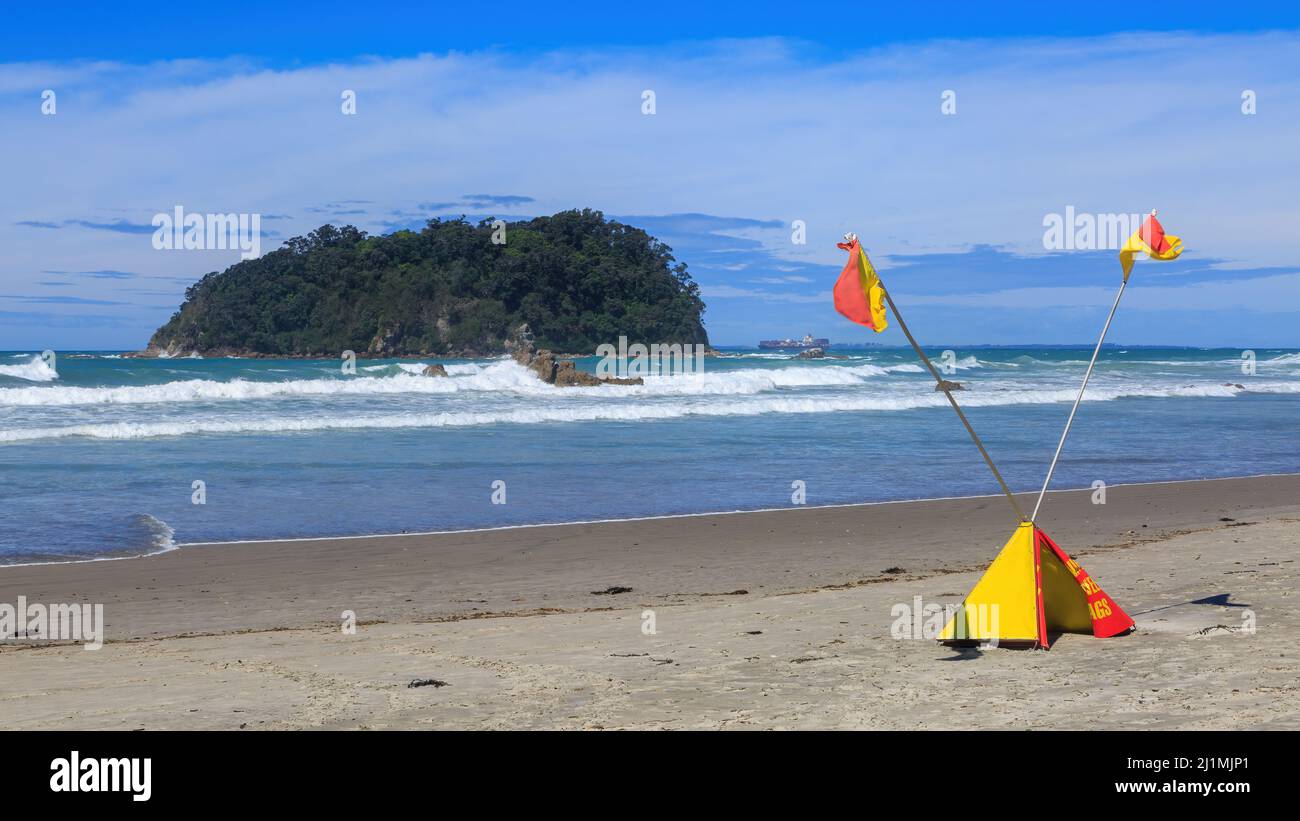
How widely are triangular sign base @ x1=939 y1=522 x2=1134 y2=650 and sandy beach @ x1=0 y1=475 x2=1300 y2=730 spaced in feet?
0.42

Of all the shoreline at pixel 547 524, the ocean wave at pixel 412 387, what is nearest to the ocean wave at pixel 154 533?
the shoreline at pixel 547 524

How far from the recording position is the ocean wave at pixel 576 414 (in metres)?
21.2

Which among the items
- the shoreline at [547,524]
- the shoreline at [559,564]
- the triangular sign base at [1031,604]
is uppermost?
the triangular sign base at [1031,604]

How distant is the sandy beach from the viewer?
4.88 m

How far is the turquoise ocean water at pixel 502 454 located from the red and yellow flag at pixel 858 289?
23.7 feet

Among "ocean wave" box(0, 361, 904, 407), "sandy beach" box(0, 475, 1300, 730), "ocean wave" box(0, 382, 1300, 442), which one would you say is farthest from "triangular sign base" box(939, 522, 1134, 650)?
"ocean wave" box(0, 361, 904, 407)

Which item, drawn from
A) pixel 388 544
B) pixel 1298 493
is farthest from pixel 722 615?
pixel 1298 493

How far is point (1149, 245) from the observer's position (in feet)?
20.1

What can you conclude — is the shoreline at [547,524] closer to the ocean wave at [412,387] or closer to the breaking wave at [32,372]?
the ocean wave at [412,387]

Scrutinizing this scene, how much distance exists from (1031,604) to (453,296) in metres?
87.5

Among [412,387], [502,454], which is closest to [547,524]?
[502,454]

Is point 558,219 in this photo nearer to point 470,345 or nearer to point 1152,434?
point 470,345

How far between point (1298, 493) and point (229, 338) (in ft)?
300

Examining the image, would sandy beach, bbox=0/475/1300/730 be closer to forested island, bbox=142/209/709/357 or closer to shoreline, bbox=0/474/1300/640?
shoreline, bbox=0/474/1300/640
